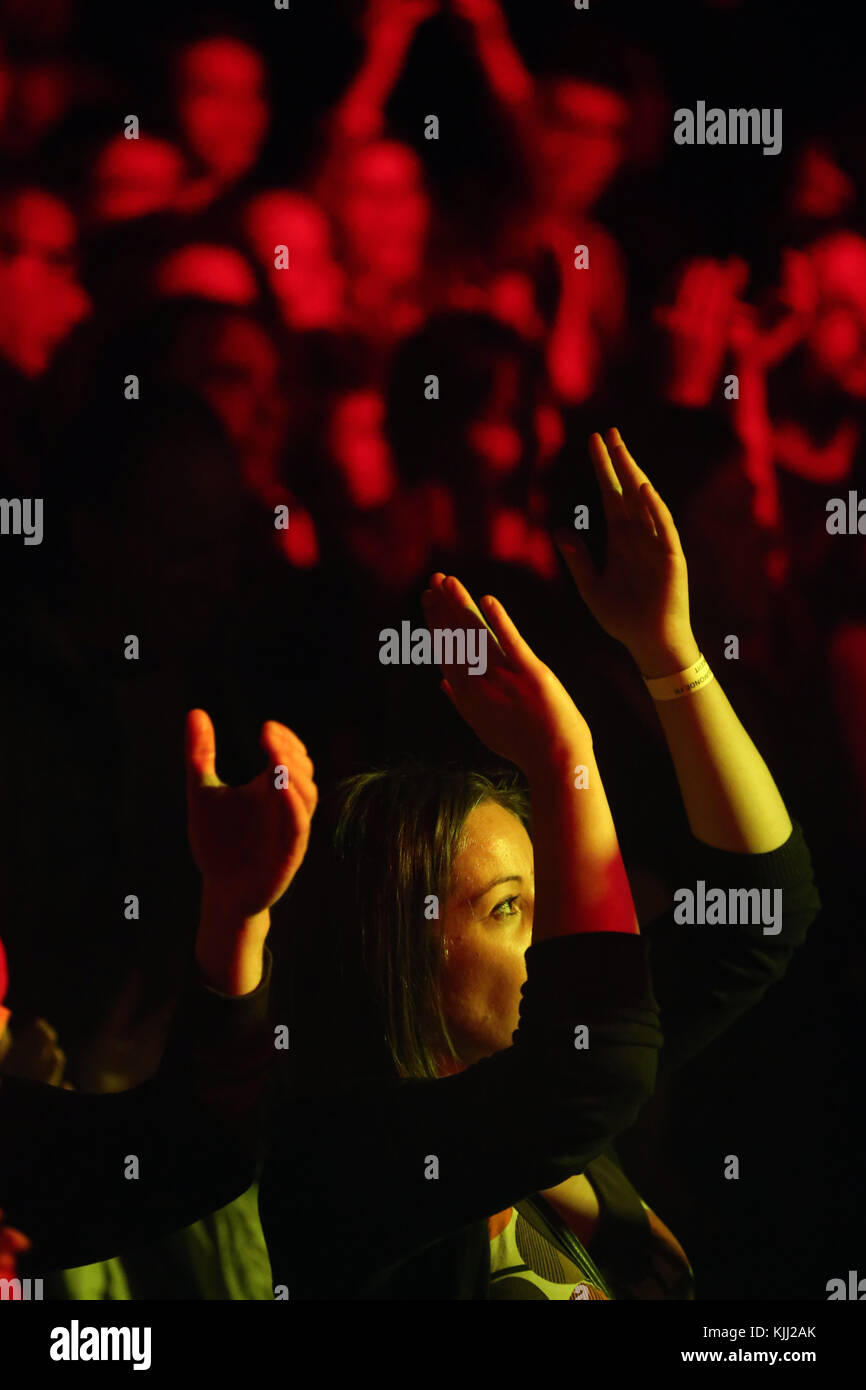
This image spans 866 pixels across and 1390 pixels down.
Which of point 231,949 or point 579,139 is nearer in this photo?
point 231,949

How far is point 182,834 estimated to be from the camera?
1730mm

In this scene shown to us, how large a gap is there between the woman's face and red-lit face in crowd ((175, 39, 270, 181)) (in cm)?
95

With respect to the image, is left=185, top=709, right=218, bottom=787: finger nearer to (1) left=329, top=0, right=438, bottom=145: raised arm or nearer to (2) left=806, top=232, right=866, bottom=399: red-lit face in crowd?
(1) left=329, top=0, right=438, bottom=145: raised arm

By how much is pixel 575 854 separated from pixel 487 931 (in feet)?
0.51

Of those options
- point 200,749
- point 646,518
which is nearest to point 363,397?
point 646,518

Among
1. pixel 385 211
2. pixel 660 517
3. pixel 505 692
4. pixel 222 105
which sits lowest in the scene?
pixel 505 692

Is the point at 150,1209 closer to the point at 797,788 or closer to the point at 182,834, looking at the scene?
the point at 182,834

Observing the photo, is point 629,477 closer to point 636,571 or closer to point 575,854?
point 636,571

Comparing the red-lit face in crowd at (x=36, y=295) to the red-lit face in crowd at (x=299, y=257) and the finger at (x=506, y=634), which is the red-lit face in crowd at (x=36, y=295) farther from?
the finger at (x=506, y=634)

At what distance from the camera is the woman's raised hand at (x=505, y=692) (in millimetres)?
1717

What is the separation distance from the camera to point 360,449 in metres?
1.77

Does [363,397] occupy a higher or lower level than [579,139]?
lower

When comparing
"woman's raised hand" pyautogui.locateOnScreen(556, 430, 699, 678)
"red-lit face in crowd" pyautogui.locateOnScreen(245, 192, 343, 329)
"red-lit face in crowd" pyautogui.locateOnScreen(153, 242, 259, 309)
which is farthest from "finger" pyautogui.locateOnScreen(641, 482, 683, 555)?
"red-lit face in crowd" pyautogui.locateOnScreen(153, 242, 259, 309)
